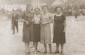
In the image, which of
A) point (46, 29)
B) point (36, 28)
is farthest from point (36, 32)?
point (46, 29)

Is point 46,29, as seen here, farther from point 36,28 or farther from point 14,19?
point 14,19

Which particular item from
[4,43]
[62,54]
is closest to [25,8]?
[4,43]

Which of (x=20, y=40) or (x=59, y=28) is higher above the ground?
(x=59, y=28)

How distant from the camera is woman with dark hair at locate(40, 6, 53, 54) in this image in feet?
11.4

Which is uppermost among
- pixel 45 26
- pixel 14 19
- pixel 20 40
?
pixel 14 19

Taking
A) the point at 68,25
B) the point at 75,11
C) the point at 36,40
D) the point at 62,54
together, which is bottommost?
the point at 62,54

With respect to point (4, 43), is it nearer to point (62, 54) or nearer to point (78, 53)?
point (62, 54)

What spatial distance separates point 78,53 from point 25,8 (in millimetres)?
1199

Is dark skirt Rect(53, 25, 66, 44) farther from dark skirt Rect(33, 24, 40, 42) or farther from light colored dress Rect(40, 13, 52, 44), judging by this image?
dark skirt Rect(33, 24, 40, 42)

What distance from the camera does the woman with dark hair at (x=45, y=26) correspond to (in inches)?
137

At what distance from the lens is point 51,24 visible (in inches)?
138

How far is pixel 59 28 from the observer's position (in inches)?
138

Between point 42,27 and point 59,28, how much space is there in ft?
0.96

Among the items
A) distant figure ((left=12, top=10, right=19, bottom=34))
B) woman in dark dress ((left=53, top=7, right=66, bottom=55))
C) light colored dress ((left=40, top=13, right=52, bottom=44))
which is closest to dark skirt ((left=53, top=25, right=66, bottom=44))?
woman in dark dress ((left=53, top=7, right=66, bottom=55))
